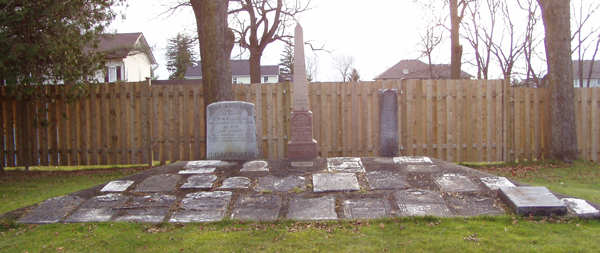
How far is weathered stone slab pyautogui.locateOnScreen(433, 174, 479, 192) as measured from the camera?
6.49 metres

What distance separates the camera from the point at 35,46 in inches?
363

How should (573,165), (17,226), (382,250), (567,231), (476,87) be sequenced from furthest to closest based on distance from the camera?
(476,87), (573,165), (17,226), (567,231), (382,250)

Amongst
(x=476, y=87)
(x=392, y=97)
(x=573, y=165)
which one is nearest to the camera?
(x=392, y=97)

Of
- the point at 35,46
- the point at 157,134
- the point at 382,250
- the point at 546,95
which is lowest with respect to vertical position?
the point at 382,250

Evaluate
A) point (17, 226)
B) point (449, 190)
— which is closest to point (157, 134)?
point (17, 226)

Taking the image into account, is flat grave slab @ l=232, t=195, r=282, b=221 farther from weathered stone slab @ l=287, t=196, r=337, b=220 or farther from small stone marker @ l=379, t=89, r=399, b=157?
small stone marker @ l=379, t=89, r=399, b=157

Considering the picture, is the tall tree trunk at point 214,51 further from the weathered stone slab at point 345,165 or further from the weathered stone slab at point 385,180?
the weathered stone slab at point 385,180

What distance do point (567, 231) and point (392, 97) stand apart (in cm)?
422

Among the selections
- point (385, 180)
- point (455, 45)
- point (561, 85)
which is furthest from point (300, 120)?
point (455, 45)

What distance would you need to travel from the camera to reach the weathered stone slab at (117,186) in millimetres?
6831

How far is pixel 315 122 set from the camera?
1117cm

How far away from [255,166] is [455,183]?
3.17 meters

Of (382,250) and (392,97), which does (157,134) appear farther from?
(382,250)

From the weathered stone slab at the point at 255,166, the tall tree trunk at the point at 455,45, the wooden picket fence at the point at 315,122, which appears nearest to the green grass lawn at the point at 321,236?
the weathered stone slab at the point at 255,166
